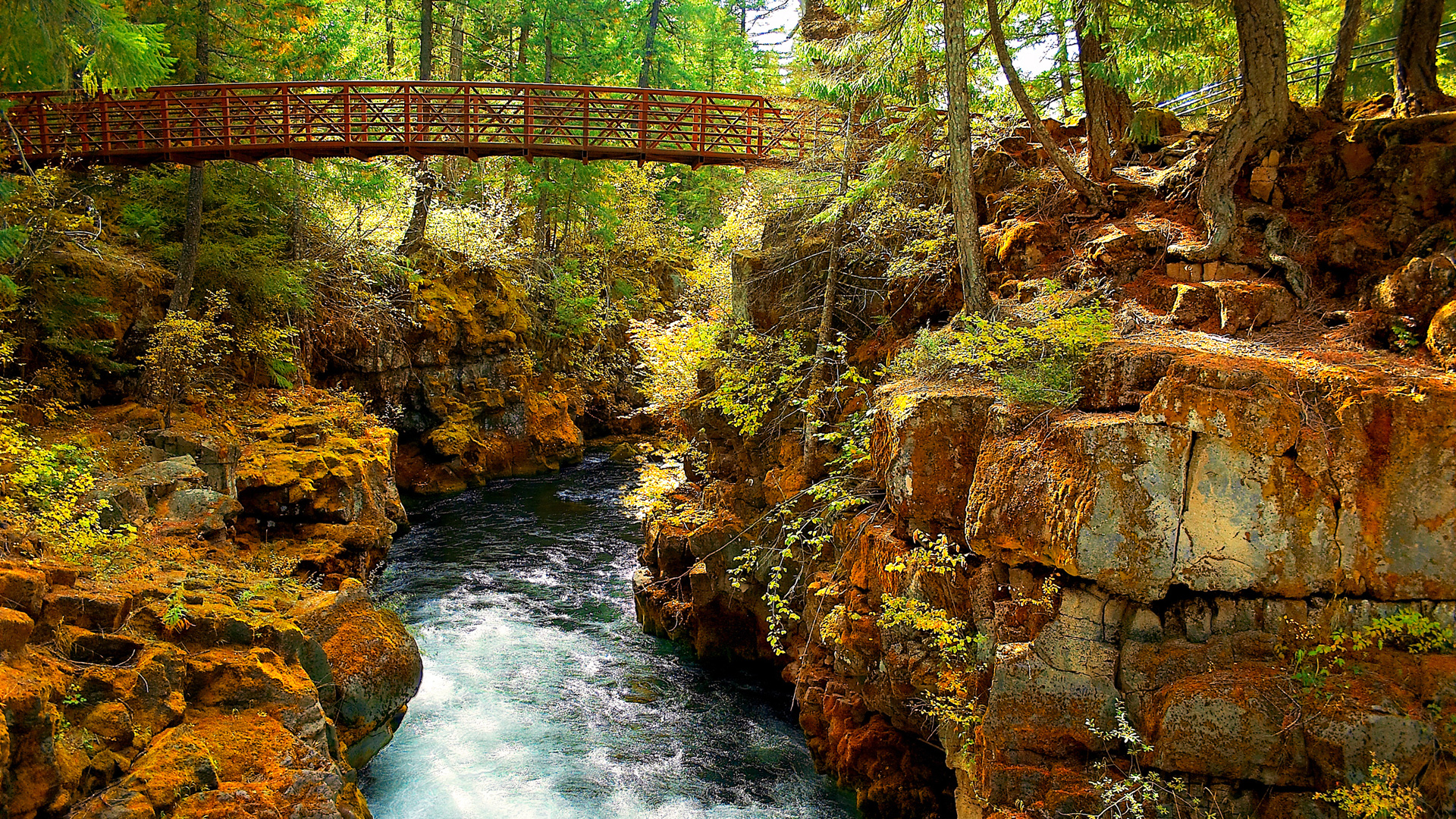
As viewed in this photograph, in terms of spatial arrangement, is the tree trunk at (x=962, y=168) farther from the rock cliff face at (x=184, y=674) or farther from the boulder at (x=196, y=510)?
the boulder at (x=196, y=510)

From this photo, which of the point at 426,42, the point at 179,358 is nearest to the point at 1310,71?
the point at 179,358

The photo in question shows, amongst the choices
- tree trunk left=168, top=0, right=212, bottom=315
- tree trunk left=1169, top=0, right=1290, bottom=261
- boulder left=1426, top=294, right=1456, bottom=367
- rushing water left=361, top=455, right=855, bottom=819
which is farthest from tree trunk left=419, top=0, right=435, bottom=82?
boulder left=1426, top=294, right=1456, bottom=367

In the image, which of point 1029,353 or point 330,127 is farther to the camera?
point 330,127

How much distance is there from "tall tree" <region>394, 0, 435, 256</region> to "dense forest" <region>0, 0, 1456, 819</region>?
4.44 ft

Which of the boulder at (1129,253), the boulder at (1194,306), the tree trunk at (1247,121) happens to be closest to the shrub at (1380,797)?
the boulder at (1194,306)

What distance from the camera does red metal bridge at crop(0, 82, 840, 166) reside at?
14.1 metres

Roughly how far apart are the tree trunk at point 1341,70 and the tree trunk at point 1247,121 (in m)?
0.69

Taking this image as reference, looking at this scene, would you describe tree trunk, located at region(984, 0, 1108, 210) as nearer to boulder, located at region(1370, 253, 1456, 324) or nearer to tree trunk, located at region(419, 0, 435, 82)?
boulder, located at region(1370, 253, 1456, 324)

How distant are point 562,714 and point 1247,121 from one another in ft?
35.8

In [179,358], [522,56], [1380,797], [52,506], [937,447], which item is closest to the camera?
[1380,797]

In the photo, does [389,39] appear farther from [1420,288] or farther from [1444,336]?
[1444,336]

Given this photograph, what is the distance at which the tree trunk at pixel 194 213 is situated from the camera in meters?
13.8

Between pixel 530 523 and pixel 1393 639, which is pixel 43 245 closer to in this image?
pixel 530 523

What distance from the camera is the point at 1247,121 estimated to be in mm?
8969
